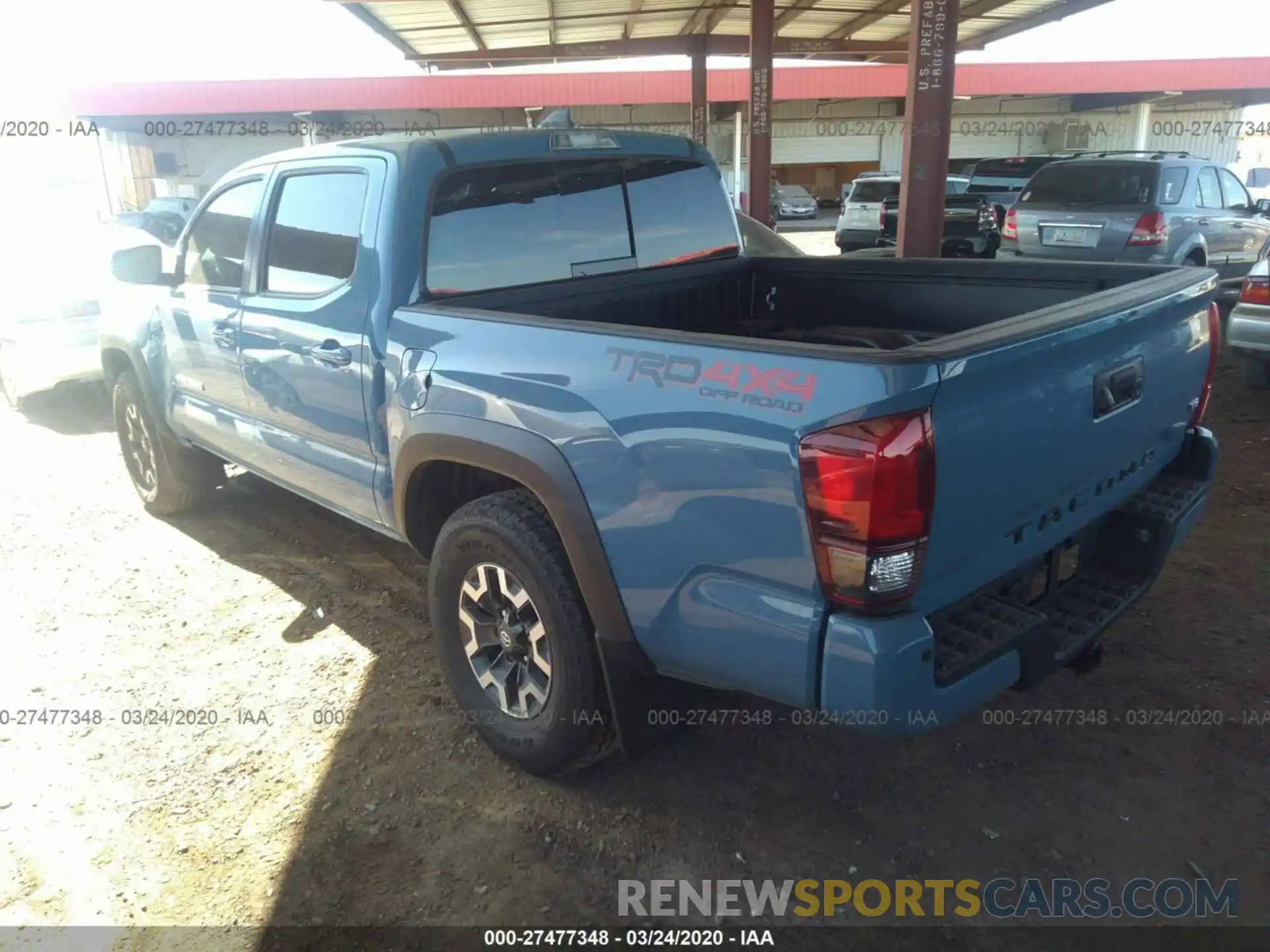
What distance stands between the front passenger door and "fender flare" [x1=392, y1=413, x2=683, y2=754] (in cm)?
182

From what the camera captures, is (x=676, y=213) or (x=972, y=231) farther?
(x=972, y=231)

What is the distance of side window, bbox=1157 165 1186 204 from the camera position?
398 inches

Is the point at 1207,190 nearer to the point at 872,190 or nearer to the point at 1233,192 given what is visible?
the point at 1233,192

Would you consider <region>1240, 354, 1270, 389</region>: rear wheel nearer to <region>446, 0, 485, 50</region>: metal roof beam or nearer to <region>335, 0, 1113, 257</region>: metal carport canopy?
<region>335, 0, 1113, 257</region>: metal carport canopy

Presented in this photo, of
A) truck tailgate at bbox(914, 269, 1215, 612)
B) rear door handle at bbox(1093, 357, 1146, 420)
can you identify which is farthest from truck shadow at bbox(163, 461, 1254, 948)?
rear door handle at bbox(1093, 357, 1146, 420)

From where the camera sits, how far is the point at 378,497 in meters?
3.43

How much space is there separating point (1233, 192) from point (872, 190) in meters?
6.97

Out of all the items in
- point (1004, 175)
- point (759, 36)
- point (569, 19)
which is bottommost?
point (1004, 175)

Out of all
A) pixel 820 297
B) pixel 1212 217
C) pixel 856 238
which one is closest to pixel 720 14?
pixel 856 238

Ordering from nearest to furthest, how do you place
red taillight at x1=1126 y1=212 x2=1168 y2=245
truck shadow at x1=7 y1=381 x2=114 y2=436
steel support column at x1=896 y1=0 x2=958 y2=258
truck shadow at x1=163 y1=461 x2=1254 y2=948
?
1. truck shadow at x1=163 y1=461 x2=1254 y2=948
2. steel support column at x1=896 y1=0 x2=958 y2=258
3. truck shadow at x1=7 y1=381 x2=114 y2=436
4. red taillight at x1=1126 y1=212 x2=1168 y2=245

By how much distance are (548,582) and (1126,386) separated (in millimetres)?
1759

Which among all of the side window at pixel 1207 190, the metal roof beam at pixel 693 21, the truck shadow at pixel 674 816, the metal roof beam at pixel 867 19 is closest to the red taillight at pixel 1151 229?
the side window at pixel 1207 190

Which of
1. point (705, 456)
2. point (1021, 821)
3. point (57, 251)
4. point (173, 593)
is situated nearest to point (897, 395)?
point (705, 456)

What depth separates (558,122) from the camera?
150 inches
